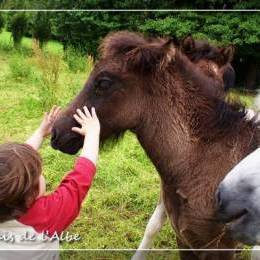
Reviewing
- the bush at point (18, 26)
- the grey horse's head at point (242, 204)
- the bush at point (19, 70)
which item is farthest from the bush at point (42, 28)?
the grey horse's head at point (242, 204)

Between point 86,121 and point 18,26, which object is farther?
point 18,26

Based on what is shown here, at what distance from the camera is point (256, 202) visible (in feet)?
6.20

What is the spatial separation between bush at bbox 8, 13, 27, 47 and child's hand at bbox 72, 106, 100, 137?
1143 cm

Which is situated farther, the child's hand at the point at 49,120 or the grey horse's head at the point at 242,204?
the child's hand at the point at 49,120

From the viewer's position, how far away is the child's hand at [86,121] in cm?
255

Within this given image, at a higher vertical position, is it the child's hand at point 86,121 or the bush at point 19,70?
the child's hand at point 86,121

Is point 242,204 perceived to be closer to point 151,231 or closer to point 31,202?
point 31,202

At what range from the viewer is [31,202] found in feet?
6.52

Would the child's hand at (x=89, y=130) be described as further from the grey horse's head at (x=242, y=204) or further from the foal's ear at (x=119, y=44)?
the grey horse's head at (x=242, y=204)

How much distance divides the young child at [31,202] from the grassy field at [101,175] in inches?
35.3

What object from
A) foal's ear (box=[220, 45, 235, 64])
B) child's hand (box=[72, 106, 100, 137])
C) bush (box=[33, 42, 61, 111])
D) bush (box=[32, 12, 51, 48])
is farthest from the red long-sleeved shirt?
bush (box=[32, 12, 51, 48])

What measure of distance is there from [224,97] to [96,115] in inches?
29.3

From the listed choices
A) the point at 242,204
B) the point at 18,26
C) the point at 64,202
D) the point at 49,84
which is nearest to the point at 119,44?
the point at 64,202

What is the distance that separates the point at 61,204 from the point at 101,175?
9.69 ft
